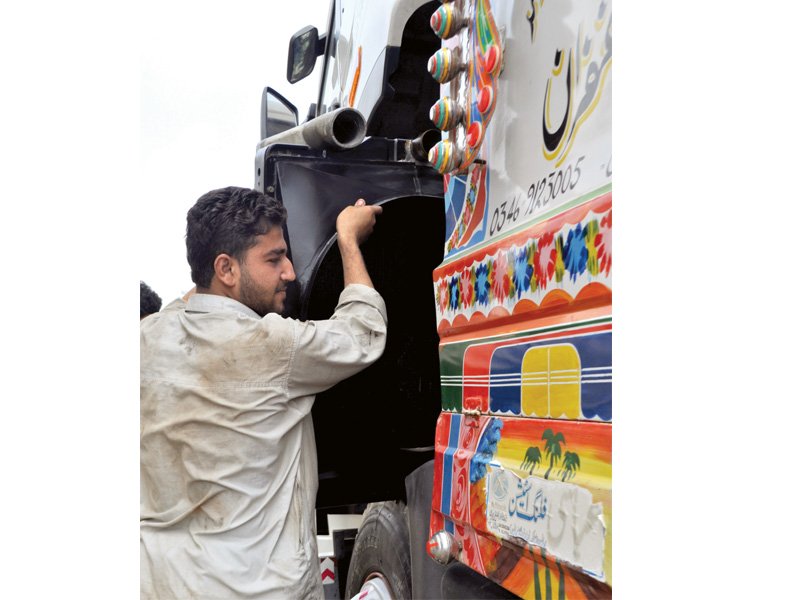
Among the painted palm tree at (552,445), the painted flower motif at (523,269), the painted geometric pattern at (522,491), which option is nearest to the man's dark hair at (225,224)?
the painted geometric pattern at (522,491)

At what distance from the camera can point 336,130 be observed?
96.0 inches

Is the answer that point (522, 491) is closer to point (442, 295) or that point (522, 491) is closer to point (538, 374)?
point (538, 374)

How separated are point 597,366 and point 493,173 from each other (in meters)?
0.63

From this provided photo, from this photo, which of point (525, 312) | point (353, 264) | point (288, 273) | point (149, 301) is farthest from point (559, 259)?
point (149, 301)

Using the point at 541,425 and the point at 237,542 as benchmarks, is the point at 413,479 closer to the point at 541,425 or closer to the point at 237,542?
the point at 237,542

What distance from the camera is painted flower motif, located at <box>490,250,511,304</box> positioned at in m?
1.75

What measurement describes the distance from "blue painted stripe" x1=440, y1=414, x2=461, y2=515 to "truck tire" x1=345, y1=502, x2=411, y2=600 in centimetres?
77

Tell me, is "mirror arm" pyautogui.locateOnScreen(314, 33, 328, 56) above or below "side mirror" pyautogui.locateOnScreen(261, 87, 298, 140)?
above

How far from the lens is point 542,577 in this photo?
1564 millimetres

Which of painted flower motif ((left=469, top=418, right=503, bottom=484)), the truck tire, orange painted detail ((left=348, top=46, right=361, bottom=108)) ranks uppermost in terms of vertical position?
orange painted detail ((left=348, top=46, right=361, bottom=108))

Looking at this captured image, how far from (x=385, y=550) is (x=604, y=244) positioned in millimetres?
1808

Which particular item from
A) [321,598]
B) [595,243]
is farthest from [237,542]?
[595,243]

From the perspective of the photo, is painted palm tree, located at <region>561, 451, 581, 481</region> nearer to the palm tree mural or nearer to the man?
the palm tree mural

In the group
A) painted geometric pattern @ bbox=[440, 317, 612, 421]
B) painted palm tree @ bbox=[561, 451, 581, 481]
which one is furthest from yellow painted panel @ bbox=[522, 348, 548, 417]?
painted palm tree @ bbox=[561, 451, 581, 481]
